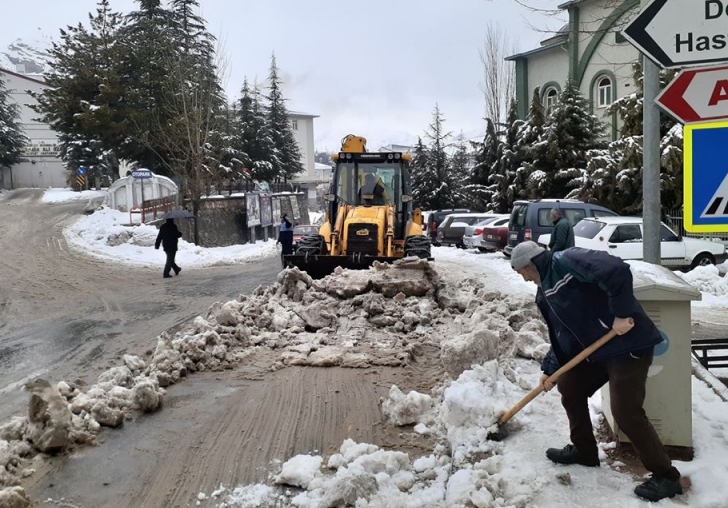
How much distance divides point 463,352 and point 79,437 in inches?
136

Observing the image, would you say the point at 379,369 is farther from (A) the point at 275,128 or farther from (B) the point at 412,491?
(A) the point at 275,128

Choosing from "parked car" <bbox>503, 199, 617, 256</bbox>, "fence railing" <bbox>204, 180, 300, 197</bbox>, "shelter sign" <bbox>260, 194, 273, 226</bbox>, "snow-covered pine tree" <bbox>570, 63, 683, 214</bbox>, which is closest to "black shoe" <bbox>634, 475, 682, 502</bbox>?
"parked car" <bbox>503, 199, 617, 256</bbox>

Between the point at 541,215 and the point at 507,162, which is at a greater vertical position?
the point at 507,162

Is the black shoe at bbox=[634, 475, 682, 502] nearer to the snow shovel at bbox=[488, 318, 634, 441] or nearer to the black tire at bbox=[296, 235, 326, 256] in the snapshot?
the snow shovel at bbox=[488, 318, 634, 441]

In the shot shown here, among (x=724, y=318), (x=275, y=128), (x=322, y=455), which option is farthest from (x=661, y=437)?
(x=275, y=128)

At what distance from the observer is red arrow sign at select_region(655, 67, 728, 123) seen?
11.1 ft

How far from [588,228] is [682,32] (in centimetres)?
1293

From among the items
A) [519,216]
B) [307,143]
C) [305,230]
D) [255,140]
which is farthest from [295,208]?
[307,143]

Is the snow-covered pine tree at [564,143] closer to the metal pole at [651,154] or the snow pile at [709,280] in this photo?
the snow pile at [709,280]

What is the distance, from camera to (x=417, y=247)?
44.1 feet

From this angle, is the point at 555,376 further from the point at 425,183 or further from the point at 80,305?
the point at 425,183

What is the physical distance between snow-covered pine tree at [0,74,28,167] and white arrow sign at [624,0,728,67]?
53.4m

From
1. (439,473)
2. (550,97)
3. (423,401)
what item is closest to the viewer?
(439,473)

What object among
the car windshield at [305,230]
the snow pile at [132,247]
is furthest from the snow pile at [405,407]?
the car windshield at [305,230]
